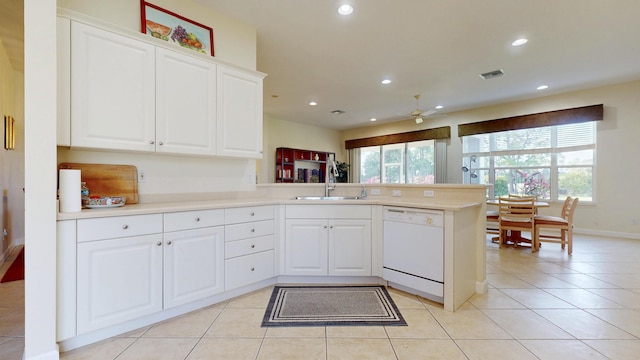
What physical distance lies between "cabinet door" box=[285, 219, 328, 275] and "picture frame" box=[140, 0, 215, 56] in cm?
194

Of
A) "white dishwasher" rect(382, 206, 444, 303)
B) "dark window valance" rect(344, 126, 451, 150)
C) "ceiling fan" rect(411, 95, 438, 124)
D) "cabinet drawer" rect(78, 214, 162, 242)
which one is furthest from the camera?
"dark window valance" rect(344, 126, 451, 150)

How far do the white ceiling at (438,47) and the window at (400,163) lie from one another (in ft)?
6.93

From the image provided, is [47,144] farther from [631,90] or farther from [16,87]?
[631,90]

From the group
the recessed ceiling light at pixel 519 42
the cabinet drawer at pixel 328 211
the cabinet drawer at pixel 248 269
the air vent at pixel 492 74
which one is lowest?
the cabinet drawer at pixel 248 269

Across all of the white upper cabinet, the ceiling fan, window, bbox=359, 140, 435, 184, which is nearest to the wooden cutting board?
the white upper cabinet

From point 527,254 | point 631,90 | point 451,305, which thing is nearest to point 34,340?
point 451,305

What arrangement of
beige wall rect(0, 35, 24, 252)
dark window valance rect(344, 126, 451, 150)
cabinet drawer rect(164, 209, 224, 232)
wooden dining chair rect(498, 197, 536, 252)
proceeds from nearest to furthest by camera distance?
cabinet drawer rect(164, 209, 224, 232) < beige wall rect(0, 35, 24, 252) < wooden dining chair rect(498, 197, 536, 252) < dark window valance rect(344, 126, 451, 150)

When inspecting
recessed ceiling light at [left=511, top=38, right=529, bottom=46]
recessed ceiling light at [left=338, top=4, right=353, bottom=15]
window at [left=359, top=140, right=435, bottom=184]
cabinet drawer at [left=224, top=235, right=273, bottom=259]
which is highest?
recessed ceiling light at [left=511, top=38, right=529, bottom=46]

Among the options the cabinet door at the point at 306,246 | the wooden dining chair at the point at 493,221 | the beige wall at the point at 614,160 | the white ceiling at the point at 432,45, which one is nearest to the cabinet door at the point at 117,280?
the cabinet door at the point at 306,246

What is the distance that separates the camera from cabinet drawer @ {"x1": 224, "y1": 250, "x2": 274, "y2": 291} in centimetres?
245

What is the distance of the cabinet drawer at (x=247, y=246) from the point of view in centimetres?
244

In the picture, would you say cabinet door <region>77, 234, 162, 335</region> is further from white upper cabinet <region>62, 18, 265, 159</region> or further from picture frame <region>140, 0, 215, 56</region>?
picture frame <region>140, 0, 215, 56</region>

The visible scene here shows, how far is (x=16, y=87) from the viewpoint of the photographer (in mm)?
4391

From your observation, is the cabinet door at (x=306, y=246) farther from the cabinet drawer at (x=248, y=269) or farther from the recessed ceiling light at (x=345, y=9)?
the recessed ceiling light at (x=345, y=9)
